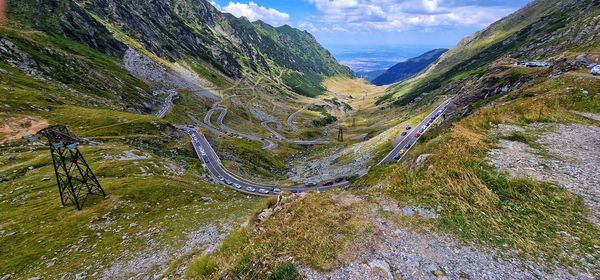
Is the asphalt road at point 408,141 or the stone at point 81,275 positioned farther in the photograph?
the asphalt road at point 408,141

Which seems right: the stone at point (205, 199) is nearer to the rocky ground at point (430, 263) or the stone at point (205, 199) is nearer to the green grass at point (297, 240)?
the green grass at point (297, 240)

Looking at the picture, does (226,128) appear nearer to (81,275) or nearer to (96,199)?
(96,199)

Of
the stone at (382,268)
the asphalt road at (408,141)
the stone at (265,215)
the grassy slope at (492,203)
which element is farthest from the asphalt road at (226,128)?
the stone at (382,268)

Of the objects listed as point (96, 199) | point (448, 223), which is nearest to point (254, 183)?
point (96, 199)

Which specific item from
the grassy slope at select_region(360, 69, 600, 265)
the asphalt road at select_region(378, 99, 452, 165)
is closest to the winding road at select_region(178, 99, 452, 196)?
the asphalt road at select_region(378, 99, 452, 165)

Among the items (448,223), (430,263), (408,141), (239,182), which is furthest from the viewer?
(408,141)

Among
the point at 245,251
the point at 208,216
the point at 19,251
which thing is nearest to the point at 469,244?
the point at 245,251
